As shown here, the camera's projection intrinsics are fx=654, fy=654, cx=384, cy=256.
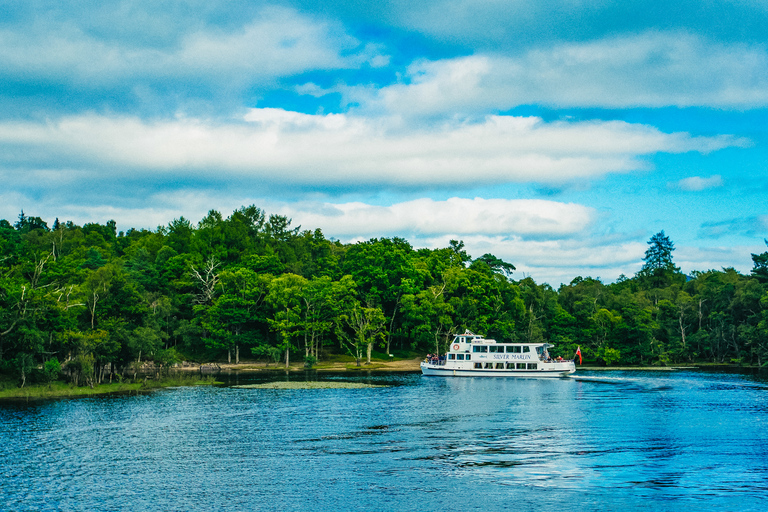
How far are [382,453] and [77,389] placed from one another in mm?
41250

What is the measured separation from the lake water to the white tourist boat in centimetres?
3264

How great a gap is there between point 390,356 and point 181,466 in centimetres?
8616

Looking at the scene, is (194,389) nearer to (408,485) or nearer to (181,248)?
(408,485)

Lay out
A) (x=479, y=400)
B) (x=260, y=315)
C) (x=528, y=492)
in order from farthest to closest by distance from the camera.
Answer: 1. (x=260, y=315)
2. (x=479, y=400)
3. (x=528, y=492)

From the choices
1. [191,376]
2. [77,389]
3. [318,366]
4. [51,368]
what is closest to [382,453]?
[77,389]

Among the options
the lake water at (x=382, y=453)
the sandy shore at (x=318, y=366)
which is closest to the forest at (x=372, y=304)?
the sandy shore at (x=318, y=366)

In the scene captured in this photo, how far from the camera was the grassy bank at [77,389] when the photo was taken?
61031mm

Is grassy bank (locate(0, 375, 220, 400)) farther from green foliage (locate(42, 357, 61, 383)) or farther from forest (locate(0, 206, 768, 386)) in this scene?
forest (locate(0, 206, 768, 386))

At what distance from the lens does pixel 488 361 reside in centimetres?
9669

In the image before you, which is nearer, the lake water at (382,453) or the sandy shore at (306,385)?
the lake water at (382,453)

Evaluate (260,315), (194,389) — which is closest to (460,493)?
(194,389)

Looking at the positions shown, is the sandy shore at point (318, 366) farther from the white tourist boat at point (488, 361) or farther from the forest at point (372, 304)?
the white tourist boat at point (488, 361)

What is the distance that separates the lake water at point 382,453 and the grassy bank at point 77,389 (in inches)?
188

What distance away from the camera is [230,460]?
35.6 meters
